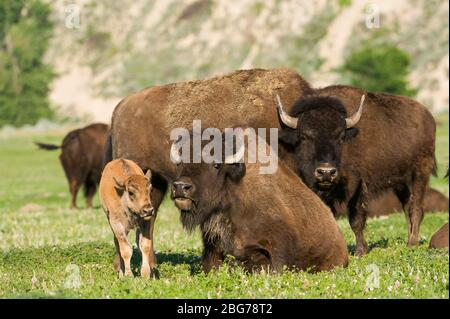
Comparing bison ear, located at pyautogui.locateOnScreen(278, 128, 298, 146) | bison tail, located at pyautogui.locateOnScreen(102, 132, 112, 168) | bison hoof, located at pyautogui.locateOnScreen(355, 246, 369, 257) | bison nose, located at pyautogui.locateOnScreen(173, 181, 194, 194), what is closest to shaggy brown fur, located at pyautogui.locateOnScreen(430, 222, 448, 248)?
bison hoof, located at pyautogui.locateOnScreen(355, 246, 369, 257)

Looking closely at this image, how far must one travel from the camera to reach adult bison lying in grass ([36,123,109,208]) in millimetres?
30406

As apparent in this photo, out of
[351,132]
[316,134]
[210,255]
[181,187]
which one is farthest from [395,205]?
[181,187]

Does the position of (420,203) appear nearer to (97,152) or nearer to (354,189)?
(354,189)

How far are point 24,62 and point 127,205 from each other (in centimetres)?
9417

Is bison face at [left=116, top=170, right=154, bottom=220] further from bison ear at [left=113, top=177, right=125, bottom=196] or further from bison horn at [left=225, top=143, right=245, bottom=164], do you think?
bison horn at [left=225, top=143, right=245, bottom=164]

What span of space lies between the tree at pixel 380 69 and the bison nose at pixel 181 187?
233ft

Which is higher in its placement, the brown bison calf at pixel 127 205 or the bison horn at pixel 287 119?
the bison horn at pixel 287 119

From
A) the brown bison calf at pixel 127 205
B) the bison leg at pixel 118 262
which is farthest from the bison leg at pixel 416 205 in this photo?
the brown bison calf at pixel 127 205

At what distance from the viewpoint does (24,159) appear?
6009 centimetres

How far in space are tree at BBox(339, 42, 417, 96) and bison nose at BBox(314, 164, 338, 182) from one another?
68.7 m

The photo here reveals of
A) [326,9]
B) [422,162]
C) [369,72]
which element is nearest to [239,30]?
[326,9]

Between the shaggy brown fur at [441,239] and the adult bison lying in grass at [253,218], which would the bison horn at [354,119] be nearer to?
the shaggy brown fur at [441,239]

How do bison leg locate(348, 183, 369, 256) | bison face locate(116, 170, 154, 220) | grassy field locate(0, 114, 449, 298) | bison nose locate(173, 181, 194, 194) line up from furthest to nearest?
bison leg locate(348, 183, 369, 256) → bison face locate(116, 170, 154, 220) → bison nose locate(173, 181, 194, 194) → grassy field locate(0, 114, 449, 298)

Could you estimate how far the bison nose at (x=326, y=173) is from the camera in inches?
507
